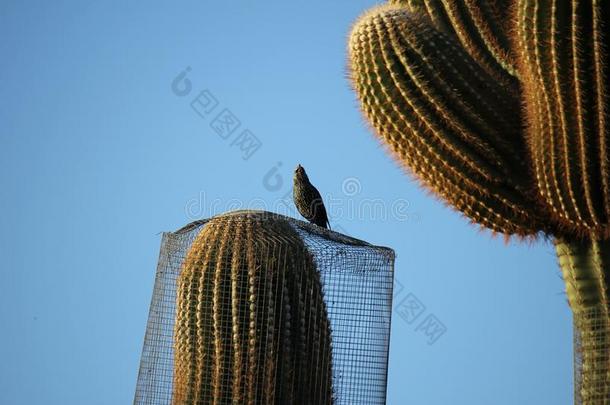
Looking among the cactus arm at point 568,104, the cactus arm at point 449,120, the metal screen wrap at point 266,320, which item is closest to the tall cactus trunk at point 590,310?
the cactus arm at point 568,104

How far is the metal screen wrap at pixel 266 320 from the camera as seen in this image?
5234 millimetres

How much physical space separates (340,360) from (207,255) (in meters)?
1.02

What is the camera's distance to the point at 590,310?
15.2 ft

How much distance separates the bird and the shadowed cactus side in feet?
5.43

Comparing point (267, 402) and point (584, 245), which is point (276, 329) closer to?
point (267, 402)

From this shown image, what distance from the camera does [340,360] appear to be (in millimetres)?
5395

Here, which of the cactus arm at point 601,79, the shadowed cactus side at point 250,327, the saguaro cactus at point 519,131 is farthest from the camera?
the shadowed cactus side at point 250,327

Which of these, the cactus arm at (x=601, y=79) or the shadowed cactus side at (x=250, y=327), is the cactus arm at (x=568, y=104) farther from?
the shadowed cactus side at (x=250, y=327)

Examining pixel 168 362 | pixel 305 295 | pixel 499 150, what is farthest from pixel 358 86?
pixel 168 362

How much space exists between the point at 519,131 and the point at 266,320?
1.81 metres

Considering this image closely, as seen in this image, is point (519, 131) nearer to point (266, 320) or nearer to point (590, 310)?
point (590, 310)

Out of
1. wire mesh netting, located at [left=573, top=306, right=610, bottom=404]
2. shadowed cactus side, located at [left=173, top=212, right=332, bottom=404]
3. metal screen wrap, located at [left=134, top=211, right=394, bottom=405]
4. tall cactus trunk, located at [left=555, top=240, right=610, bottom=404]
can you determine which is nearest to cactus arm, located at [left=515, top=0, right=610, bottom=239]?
tall cactus trunk, located at [left=555, top=240, right=610, bottom=404]

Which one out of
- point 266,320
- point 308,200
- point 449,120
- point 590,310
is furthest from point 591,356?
point 308,200

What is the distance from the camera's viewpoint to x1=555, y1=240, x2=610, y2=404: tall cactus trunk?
15.0 feet
